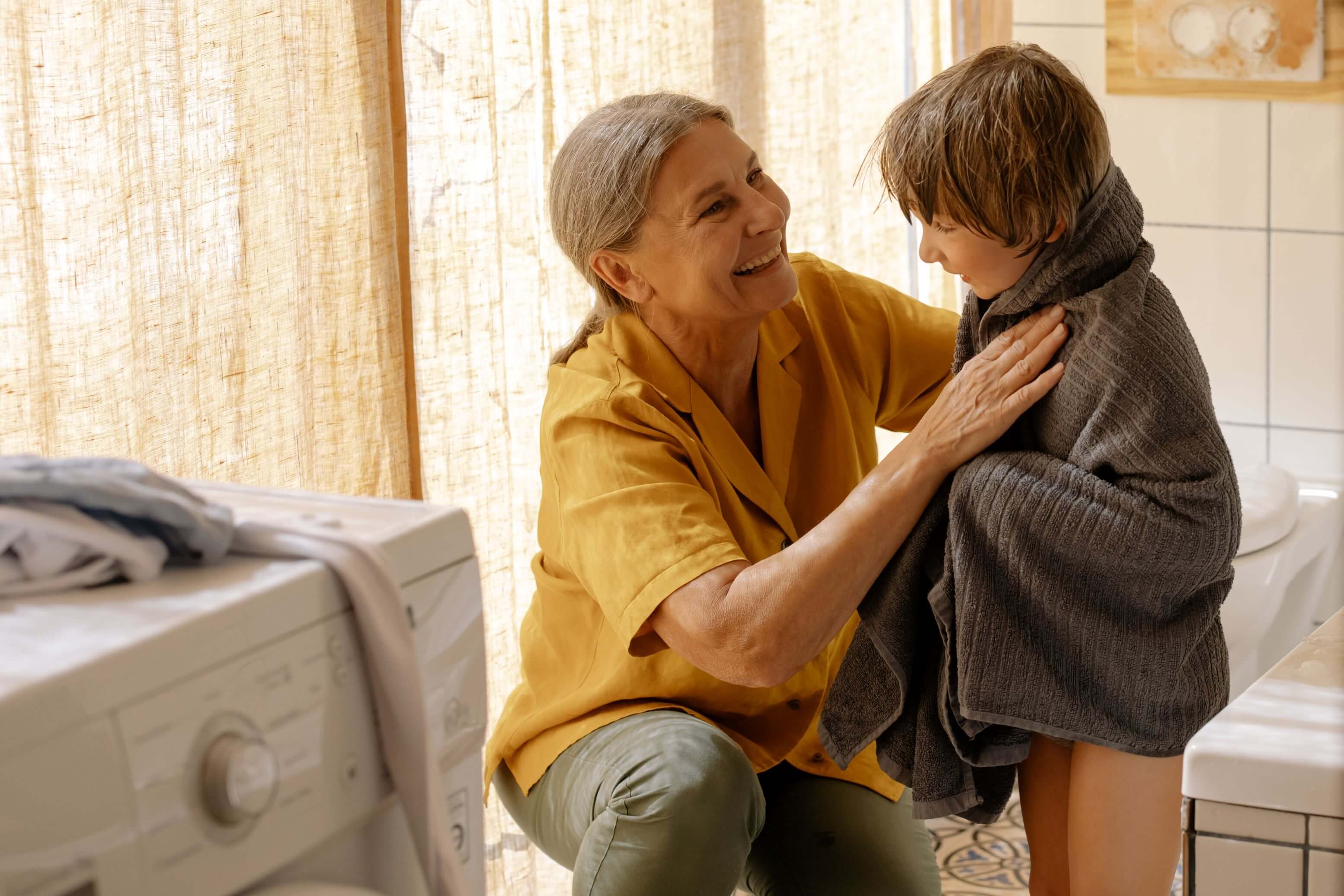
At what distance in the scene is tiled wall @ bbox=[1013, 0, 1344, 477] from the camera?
221 cm

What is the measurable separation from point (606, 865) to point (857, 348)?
0.62 m

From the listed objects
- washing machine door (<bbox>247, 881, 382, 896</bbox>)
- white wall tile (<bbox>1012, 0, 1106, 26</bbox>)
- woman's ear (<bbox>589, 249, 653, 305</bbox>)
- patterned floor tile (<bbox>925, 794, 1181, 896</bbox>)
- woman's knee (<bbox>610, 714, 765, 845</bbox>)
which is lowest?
patterned floor tile (<bbox>925, 794, 1181, 896</bbox>)

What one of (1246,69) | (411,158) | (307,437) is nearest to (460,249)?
(411,158)

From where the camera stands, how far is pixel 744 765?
1281 mm

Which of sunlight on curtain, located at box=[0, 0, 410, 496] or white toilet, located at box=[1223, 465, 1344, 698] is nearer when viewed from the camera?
sunlight on curtain, located at box=[0, 0, 410, 496]

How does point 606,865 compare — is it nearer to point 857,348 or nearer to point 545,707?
point 545,707

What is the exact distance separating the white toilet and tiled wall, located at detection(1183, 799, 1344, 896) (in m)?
1.37

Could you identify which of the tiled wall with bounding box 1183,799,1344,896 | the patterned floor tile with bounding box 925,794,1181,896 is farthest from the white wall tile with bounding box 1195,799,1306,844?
the patterned floor tile with bounding box 925,794,1181,896

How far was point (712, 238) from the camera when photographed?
Result: 1386mm

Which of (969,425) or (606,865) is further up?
(969,425)

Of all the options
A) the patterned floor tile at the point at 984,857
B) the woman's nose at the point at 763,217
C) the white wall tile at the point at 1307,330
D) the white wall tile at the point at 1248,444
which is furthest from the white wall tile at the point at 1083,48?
the patterned floor tile at the point at 984,857

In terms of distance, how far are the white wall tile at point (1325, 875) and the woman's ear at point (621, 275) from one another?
0.93 metres

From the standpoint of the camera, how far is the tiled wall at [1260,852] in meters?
0.65

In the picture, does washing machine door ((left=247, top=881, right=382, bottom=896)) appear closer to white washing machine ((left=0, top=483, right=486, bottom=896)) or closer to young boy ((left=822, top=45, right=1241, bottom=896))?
white washing machine ((left=0, top=483, right=486, bottom=896))
